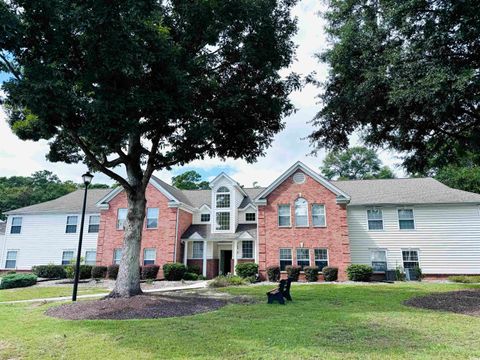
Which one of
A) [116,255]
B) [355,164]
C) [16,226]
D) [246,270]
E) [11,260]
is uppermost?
[355,164]

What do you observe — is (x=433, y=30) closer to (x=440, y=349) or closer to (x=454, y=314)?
(x=454, y=314)

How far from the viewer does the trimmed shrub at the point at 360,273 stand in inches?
822

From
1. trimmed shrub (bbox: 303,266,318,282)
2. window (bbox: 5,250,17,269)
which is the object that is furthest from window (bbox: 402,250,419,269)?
window (bbox: 5,250,17,269)

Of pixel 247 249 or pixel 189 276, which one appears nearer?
pixel 189 276

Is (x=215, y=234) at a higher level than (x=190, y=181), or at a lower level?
lower

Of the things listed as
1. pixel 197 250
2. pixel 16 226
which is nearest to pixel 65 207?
pixel 16 226

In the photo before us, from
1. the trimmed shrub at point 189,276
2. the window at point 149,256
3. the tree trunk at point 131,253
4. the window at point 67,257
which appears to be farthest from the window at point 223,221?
the tree trunk at point 131,253

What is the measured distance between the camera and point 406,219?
919 inches

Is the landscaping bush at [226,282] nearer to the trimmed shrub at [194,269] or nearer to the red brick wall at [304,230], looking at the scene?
the red brick wall at [304,230]

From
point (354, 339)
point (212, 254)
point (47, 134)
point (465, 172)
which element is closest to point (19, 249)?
point (212, 254)

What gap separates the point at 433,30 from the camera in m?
10.8

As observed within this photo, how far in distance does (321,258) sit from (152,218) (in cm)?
1365

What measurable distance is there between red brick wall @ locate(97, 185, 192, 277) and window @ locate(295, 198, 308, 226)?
954 centimetres

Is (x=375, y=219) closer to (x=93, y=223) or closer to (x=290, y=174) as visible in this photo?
(x=290, y=174)
